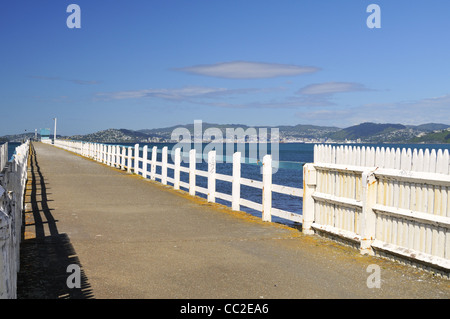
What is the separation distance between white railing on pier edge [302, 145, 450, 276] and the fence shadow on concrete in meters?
4.44

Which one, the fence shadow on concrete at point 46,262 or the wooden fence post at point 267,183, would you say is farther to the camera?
the wooden fence post at point 267,183

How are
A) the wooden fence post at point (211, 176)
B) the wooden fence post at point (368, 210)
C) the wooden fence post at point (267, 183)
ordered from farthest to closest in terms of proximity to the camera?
the wooden fence post at point (211, 176) → the wooden fence post at point (267, 183) → the wooden fence post at point (368, 210)

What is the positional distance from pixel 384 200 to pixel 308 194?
2.04 metres

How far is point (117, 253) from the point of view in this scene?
8.06 meters

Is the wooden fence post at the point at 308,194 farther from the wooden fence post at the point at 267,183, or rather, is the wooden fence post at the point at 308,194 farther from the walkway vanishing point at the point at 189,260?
the wooden fence post at the point at 267,183

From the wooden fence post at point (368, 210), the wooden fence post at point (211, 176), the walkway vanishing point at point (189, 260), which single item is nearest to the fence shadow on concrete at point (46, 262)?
the walkway vanishing point at point (189, 260)

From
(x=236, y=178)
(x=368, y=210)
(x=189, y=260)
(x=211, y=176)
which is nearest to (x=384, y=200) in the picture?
(x=368, y=210)

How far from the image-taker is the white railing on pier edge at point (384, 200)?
697 centimetres

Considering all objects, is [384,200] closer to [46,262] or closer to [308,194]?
[308,194]

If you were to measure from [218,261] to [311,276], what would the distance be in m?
1.46

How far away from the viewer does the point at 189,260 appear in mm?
7609

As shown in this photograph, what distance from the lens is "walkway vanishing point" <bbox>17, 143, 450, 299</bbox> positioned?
6137 mm

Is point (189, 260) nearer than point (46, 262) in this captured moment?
No
